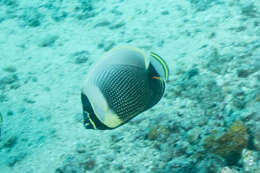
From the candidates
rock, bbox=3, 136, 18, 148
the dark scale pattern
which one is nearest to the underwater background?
rock, bbox=3, 136, 18, 148

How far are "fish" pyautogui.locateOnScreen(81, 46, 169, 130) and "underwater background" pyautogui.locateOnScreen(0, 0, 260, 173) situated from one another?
78 centimetres

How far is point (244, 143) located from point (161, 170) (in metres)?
0.74

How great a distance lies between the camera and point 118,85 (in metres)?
1.49

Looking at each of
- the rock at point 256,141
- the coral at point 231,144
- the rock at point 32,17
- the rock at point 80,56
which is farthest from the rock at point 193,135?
the rock at point 32,17

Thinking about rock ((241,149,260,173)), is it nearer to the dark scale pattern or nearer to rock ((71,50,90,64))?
the dark scale pattern

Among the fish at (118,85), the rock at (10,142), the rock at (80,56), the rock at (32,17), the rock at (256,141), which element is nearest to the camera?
the fish at (118,85)

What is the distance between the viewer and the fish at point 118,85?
4.83 feet

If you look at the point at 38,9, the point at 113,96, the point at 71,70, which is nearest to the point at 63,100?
the point at 71,70

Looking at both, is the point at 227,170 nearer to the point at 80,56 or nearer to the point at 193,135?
the point at 193,135

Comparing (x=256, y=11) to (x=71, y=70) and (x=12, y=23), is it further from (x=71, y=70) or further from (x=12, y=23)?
(x=12, y=23)

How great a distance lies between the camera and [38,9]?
675cm

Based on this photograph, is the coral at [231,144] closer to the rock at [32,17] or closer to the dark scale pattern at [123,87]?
the dark scale pattern at [123,87]

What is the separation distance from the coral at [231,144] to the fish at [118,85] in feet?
2.83

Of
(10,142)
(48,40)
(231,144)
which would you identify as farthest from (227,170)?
(48,40)
